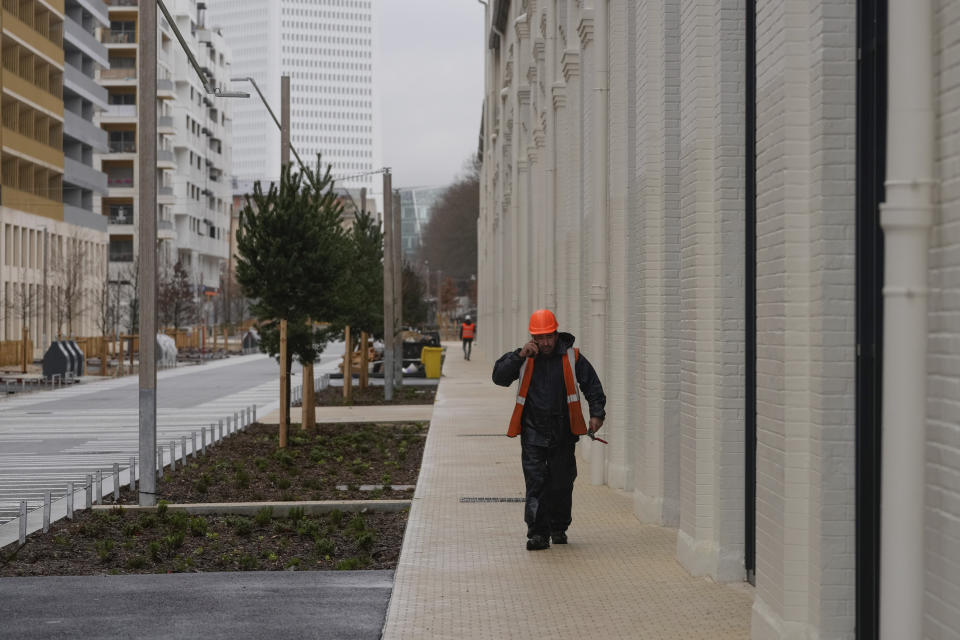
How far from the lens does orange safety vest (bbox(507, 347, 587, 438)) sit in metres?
10.3

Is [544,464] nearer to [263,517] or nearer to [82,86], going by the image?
[263,517]

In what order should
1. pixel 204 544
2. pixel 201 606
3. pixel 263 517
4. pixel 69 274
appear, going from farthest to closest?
pixel 69 274 → pixel 263 517 → pixel 204 544 → pixel 201 606

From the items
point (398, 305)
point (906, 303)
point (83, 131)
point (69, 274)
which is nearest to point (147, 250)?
point (906, 303)

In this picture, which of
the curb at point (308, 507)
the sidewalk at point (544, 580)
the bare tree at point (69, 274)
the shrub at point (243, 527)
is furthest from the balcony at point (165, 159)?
the shrub at point (243, 527)

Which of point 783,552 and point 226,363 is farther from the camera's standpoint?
point 226,363

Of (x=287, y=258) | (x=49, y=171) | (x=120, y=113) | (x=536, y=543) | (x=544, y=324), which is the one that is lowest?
(x=536, y=543)

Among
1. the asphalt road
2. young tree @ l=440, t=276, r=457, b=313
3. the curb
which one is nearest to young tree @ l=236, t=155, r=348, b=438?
the curb

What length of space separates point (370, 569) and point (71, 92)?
70985 millimetres

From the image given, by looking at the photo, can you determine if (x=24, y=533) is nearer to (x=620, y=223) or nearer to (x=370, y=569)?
(x=370, y=569)

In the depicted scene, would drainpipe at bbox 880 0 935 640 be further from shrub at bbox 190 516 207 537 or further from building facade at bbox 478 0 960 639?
shrub at bbox 190 516 207 537

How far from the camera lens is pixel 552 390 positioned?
10445 millimetres

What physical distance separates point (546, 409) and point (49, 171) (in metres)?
65.2

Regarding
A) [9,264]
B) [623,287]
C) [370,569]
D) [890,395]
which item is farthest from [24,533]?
[9,264]

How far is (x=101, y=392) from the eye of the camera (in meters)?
38.0
